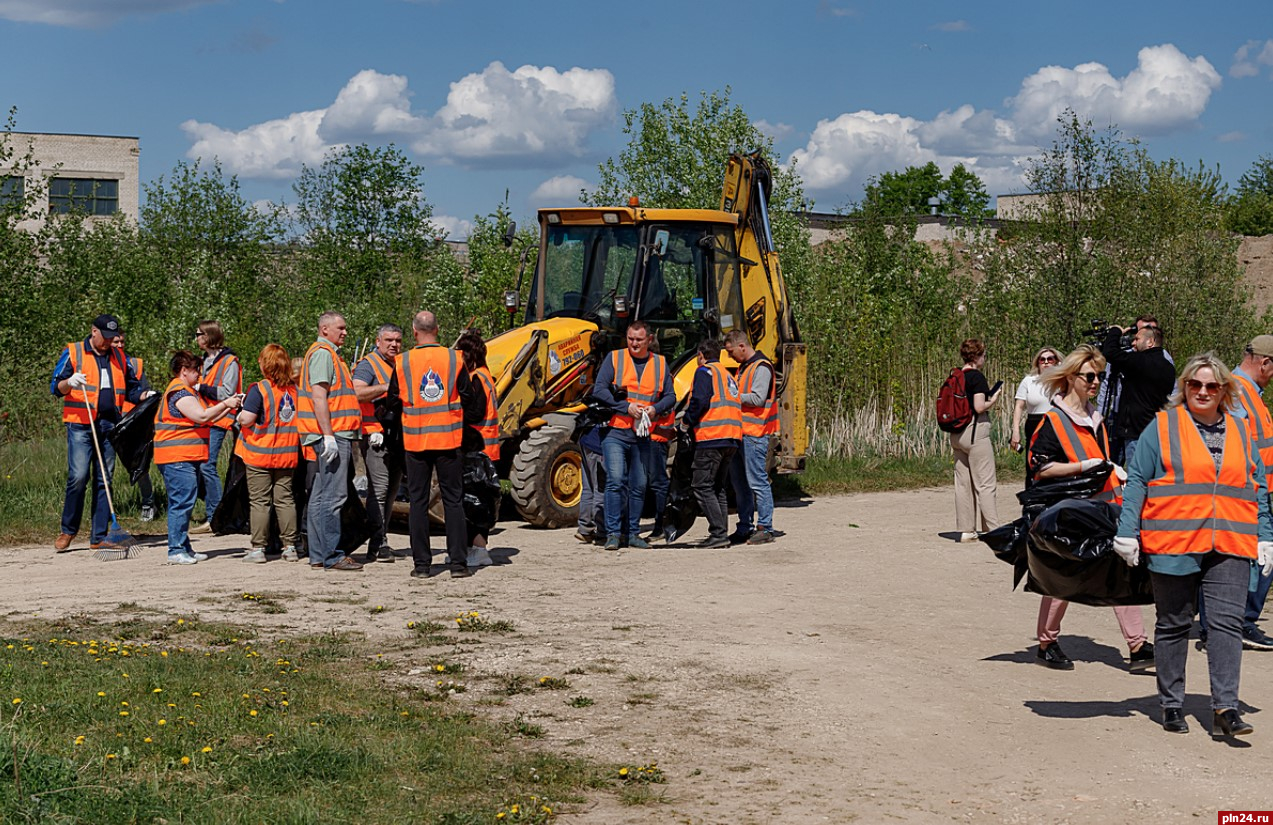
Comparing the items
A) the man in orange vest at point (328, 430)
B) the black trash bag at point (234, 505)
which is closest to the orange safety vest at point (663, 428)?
the man in orange vest at point (328, 430)

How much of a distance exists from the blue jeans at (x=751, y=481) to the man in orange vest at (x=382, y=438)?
3.08m

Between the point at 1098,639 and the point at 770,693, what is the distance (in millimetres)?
2653

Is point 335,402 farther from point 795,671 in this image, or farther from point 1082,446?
point 1082,446

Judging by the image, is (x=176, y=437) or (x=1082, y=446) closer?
(x=1082, y=446)

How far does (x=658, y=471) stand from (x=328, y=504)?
3070 millimetres

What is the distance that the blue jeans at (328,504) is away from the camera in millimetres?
11273

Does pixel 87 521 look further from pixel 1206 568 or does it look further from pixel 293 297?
pixel 293 297

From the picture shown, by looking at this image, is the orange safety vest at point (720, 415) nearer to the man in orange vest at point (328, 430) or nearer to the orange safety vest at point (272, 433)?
the man in orange vest at point (328, 430)

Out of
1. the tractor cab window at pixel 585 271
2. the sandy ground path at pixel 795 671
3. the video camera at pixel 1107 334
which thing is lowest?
the sandy ground path at pixel 795 671

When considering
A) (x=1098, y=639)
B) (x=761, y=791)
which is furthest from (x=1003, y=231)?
(x=761, y=791)

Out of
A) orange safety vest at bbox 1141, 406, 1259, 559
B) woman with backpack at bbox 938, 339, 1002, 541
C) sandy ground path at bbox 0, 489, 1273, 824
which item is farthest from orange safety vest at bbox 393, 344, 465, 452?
orange safety vest at bbox 1141, 406, 1259, 559

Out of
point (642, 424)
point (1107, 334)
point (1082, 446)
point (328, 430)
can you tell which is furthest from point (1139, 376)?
point (328, 430)

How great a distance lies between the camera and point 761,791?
585cm

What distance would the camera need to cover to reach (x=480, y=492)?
11.7 meters
